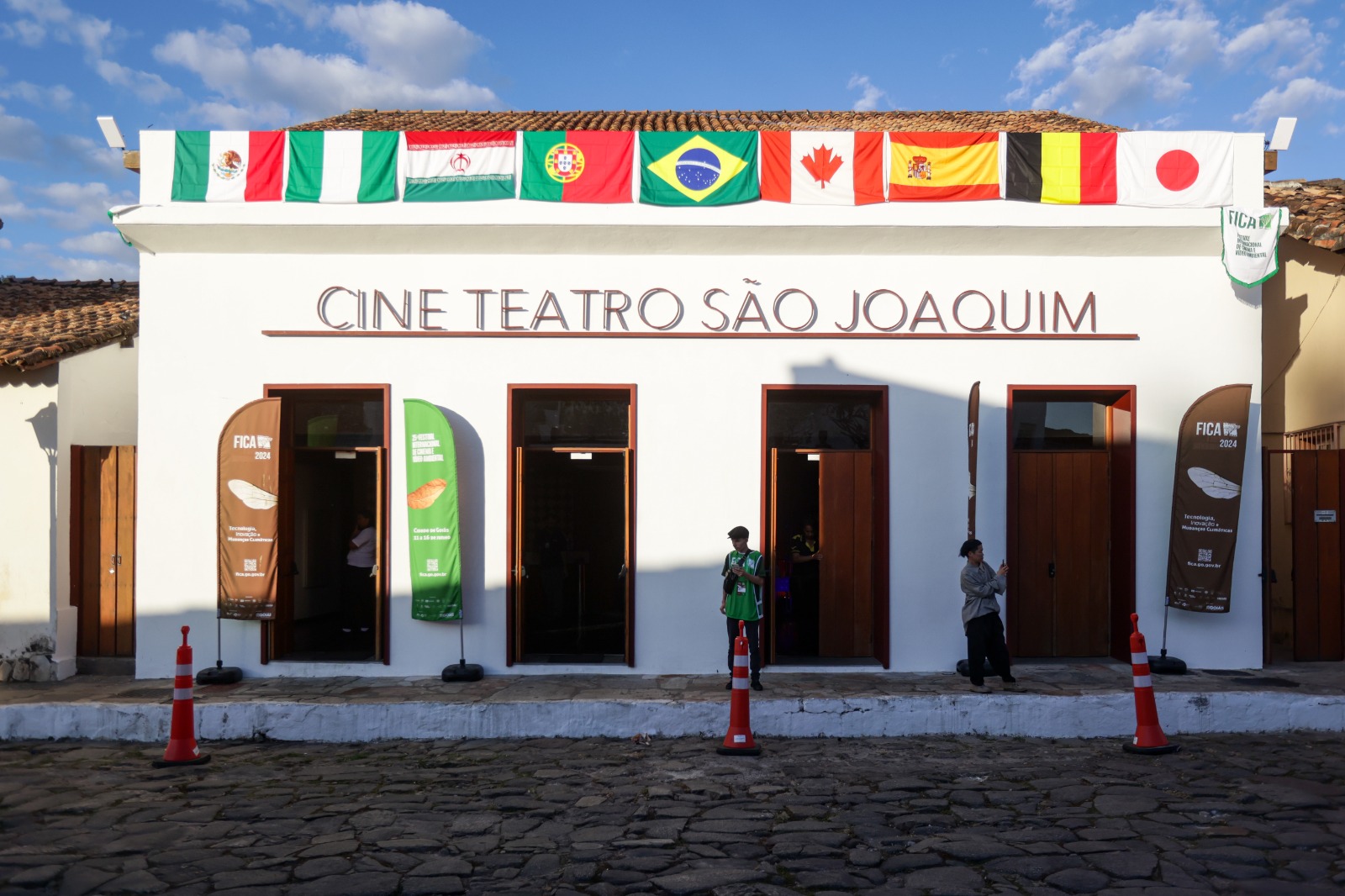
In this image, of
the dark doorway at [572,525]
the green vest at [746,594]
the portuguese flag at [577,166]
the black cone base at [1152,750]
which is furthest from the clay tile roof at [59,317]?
the black cone base at [1152,750]

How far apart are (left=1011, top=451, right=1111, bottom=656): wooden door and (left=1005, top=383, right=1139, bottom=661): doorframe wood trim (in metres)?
0.10

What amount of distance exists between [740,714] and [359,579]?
551 cm

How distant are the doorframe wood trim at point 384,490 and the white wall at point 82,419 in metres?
2.42

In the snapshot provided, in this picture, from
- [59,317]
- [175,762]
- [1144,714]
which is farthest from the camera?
[59,317]

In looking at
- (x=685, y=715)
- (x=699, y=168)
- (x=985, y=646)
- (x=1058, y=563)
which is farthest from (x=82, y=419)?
(x=1058, y=563)

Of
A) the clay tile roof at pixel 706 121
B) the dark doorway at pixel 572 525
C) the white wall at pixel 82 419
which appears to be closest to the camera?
the dark doorway at pixel 572 525

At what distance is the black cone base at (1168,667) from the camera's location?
34.2 ft

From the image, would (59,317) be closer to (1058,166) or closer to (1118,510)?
(1058,166)

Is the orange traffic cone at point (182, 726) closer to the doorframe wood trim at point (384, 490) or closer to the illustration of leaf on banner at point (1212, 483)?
the doorframe wood trim at point (384, 490)

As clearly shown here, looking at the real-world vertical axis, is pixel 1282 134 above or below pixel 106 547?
above

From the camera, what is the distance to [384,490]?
10914 millimetres

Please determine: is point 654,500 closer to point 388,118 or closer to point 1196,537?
point 1196,537

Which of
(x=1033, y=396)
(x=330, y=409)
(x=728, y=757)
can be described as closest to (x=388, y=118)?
(x=330, y=409)

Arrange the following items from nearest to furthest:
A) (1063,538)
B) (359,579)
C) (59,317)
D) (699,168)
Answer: (699,168) → (1063,538) → (359,579) → (59,317)
